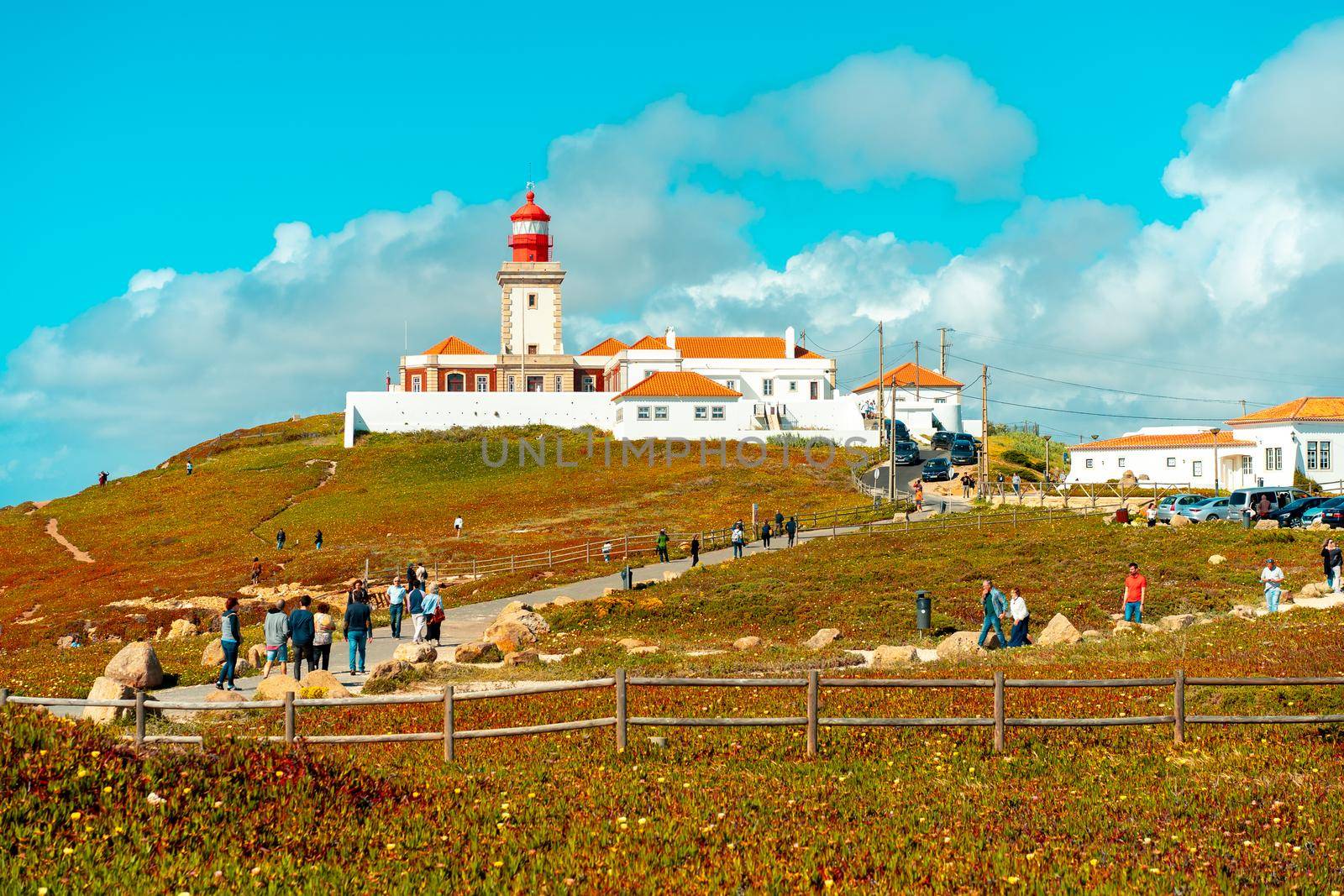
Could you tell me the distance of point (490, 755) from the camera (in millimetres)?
15234

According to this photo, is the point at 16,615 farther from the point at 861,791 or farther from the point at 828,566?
the point at 861,791

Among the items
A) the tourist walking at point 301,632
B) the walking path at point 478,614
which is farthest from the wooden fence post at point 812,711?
the tourist walking at point 301,632

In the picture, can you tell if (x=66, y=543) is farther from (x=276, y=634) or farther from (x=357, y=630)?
(x=276, y=634)

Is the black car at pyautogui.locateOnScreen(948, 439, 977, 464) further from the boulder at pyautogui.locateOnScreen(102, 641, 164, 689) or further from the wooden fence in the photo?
the wooden fence

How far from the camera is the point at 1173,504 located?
195 feet

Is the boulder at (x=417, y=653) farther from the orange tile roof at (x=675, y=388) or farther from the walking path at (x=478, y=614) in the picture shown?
the orange tile roof at (x=675, y=388)

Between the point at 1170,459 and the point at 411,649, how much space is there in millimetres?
71276

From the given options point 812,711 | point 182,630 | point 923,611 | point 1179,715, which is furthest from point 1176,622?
point 182,630

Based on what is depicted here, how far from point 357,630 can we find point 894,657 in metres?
11.0

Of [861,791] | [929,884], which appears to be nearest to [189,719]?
[861,791]

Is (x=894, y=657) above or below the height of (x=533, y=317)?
below

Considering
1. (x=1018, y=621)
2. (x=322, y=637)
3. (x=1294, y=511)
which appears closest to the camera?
(x=322, y=637)

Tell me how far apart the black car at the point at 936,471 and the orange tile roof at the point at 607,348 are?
41.7 m

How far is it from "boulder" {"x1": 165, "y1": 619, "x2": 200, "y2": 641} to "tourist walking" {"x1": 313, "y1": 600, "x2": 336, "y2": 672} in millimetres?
16141
